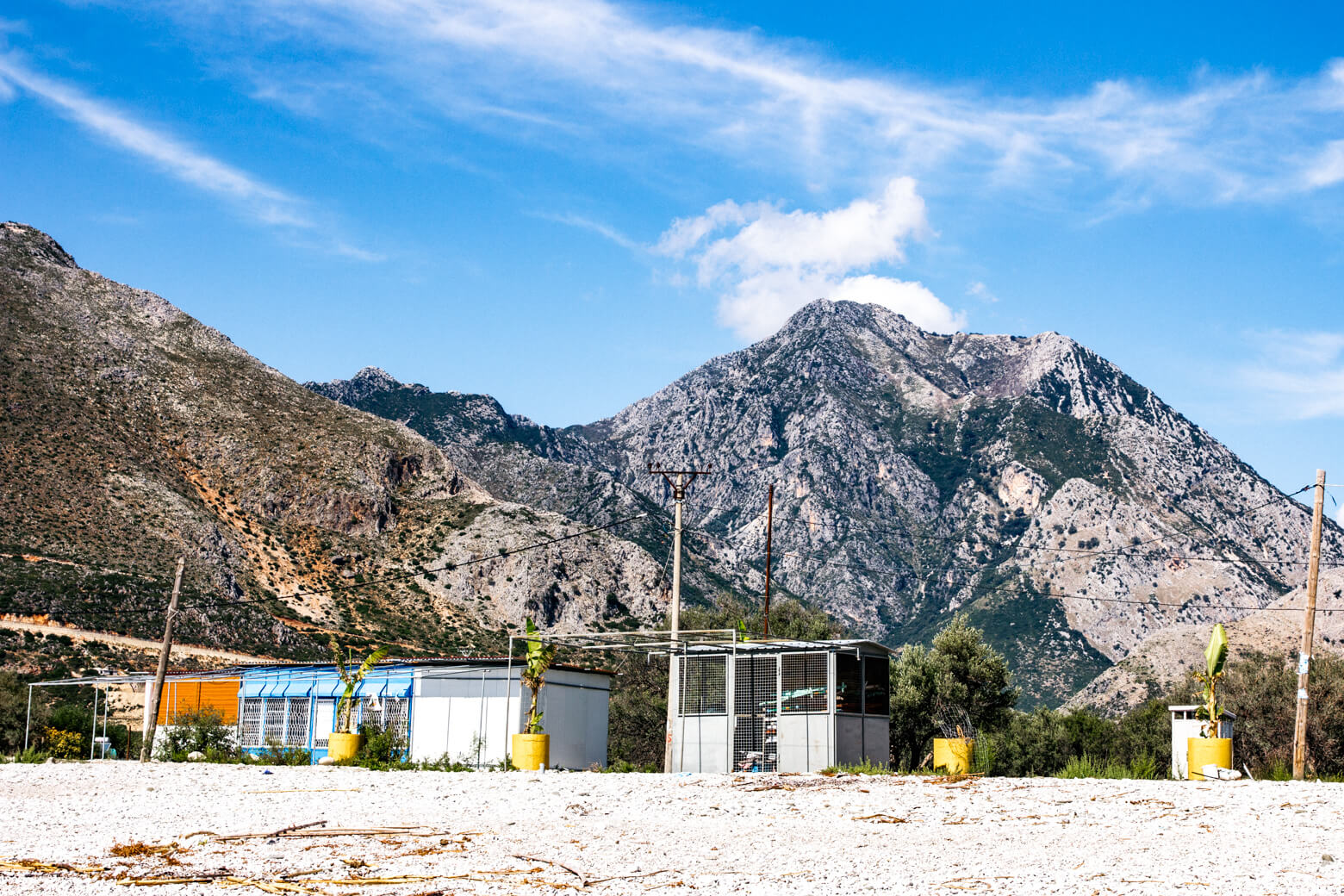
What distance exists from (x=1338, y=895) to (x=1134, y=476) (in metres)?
172

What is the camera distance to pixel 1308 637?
23.1m

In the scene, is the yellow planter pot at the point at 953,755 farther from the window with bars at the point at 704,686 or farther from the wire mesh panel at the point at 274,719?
the wire mesh panel at the point at 274,719

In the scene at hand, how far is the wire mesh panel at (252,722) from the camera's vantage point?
115 ft

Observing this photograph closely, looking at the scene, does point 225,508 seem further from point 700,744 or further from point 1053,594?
point 1053,594

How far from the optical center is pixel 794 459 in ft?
606

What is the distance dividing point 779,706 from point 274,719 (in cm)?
1772

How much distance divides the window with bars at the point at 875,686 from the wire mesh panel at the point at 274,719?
18518 millimetres

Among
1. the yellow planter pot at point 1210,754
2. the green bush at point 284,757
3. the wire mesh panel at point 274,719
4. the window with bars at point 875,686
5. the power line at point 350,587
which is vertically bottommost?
the green bush at point 284,757

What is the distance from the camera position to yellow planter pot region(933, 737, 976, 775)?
60.3ft

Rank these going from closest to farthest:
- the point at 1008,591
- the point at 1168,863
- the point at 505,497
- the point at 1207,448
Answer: the point at 1168,863
the point at 505,497
the point at 1008,591
the point at 1207,448

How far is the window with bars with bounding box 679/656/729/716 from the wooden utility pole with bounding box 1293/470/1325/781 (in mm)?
11497

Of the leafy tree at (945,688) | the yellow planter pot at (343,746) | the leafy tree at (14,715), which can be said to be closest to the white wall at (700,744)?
the yellow planter pot at (343,746)

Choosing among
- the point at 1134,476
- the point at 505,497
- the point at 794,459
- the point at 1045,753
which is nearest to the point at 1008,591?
the point at 1134,476

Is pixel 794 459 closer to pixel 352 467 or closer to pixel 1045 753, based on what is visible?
pixel 352 467
